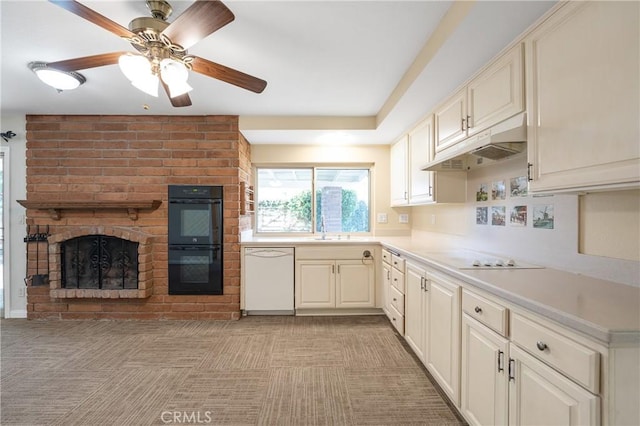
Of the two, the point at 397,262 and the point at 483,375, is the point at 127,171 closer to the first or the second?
the point at 397,262

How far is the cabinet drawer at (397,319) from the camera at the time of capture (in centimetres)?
269

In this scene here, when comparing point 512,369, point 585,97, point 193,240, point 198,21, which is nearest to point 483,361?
point 512,369

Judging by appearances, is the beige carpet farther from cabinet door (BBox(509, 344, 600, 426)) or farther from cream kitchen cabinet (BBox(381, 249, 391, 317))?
cabinet door (BBox(509, 344, 600, 426))

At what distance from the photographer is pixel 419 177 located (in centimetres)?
299

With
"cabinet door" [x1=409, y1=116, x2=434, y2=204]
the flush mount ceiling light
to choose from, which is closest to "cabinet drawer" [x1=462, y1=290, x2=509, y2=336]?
"cabinet door" [x1=409, y1=116, x2=434, y2=204]

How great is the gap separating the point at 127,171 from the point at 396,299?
3321 millimetres

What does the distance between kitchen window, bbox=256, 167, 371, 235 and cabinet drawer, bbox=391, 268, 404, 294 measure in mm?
1283

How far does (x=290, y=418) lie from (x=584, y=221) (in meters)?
2.02

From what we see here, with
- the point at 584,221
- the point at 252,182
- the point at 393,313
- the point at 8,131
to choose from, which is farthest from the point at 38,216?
the point at 584,221

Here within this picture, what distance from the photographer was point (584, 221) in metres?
1.54

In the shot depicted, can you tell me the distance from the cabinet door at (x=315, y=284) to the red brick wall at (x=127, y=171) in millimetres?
857

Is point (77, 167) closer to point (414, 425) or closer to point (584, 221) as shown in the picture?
point (414, 425)

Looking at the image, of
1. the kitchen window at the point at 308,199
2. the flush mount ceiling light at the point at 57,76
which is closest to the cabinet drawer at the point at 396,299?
the kitchen window at the point at 308,199

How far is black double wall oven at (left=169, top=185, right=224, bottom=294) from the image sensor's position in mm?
3352
